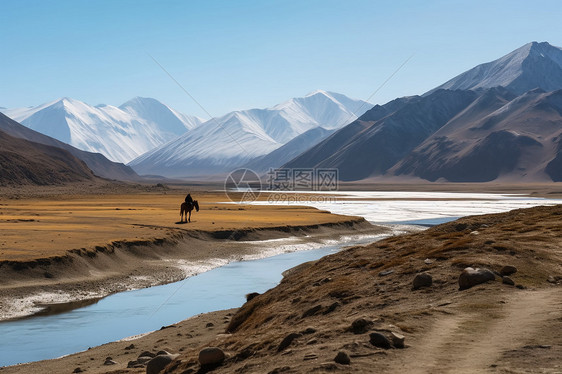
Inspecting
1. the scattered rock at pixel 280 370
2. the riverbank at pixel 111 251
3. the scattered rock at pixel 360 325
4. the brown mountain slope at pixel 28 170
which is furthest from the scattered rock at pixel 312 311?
the brown mountain slope at pixel 28 170

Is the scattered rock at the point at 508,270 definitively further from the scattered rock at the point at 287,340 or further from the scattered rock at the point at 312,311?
the scattered rock at the point at 287,340

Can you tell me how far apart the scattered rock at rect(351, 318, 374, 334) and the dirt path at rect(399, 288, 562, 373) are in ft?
3.42

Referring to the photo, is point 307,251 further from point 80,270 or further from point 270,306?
point 270,306

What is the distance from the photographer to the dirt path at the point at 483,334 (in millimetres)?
8953

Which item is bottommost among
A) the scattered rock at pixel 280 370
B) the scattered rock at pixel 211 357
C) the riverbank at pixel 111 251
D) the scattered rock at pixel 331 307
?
the riverbank at pixel 111 251

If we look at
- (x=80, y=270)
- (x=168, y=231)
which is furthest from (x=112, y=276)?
(x=168, y=231)

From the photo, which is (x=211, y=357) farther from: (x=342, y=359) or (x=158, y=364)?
(x=342, y=359)

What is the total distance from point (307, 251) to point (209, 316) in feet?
79.8

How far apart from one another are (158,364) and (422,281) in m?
6.48

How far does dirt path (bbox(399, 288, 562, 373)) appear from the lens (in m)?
8.95

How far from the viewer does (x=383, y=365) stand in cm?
916

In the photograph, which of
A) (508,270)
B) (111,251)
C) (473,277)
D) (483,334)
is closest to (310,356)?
(483,334)

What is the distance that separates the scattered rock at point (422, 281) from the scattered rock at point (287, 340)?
459 cm

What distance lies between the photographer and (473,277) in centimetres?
1400
